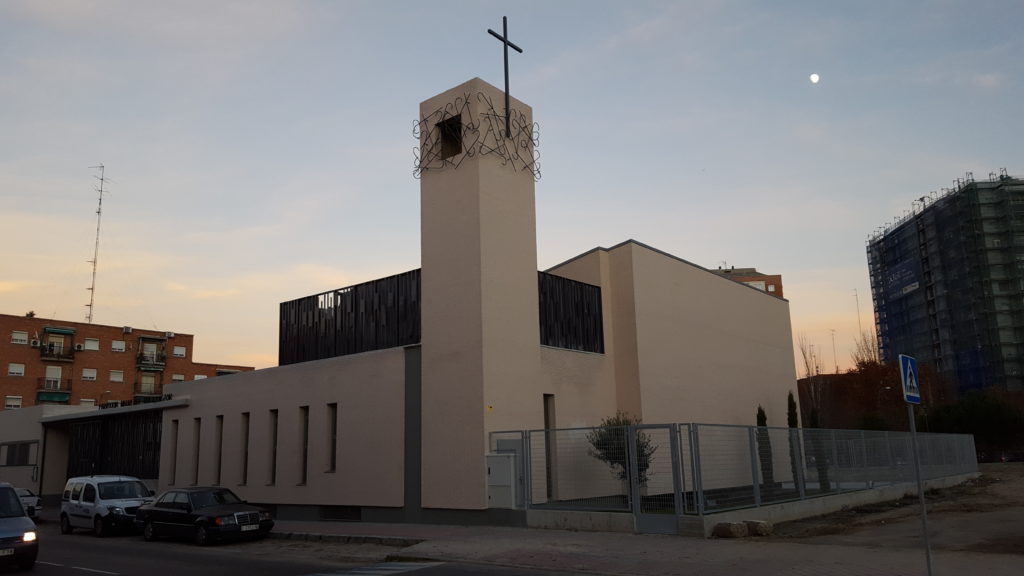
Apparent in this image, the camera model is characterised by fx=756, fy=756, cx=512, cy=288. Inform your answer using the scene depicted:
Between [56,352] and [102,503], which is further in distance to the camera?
[56,352]

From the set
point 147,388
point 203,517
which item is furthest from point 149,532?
point 147,388

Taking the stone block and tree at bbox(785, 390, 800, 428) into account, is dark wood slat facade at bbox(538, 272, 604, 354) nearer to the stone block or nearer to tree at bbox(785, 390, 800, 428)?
the stone block

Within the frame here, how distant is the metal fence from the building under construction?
68353 millimetres

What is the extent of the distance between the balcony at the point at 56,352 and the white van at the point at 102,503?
5333 cm

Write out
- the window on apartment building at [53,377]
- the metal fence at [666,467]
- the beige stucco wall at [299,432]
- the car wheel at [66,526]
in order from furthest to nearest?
the window on apartment building at [53,377] < the car wheel at [66,526] < the beige stucco wall at [299,432] < the metal fence at [666,467]

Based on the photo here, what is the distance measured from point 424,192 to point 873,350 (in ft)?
244

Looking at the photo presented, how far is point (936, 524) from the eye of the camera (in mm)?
17906

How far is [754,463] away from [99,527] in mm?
19085

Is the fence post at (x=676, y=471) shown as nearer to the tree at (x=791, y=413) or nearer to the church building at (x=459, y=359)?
the church building at (x=459, y=359)

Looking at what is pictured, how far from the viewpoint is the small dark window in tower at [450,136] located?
22.7 meters

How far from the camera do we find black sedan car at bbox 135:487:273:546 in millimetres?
18734

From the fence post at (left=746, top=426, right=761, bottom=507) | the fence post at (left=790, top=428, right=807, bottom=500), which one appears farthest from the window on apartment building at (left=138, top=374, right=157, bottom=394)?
the fence post at (left=746, top=426, right=761, bottom=507)

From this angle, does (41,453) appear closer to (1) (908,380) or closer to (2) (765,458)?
(2) (765,458)

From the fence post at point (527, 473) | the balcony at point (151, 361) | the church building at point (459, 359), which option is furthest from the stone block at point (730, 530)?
the balcony at point (151, 361)
